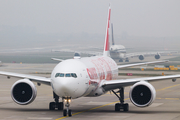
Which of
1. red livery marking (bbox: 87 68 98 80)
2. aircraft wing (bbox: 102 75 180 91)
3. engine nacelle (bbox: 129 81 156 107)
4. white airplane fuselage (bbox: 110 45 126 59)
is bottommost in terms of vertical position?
engine nacelle (bbox: 129 81 156 107)

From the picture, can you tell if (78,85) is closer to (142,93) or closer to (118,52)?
(142,93)

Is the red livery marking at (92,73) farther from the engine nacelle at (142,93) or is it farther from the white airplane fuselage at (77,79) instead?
the engine nacelle at (142,93)

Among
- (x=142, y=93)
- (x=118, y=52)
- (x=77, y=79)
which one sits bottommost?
(x=142, y=93)

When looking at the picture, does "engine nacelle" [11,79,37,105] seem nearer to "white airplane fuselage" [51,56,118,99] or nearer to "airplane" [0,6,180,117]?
"airplane" [0,6,180,117]

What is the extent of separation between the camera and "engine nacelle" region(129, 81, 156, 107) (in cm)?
2297

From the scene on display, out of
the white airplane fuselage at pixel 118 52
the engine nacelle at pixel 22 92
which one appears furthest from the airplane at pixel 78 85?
the white airplane fuselage at pixel 118 52

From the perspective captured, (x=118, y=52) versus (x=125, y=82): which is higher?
(x=118, y=52)

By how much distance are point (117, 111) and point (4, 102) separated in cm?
1067

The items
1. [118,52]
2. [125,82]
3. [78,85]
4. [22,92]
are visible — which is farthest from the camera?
[118,52]

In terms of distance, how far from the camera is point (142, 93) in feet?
76.3

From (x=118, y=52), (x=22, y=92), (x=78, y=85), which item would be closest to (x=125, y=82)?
(x=78, y=85)

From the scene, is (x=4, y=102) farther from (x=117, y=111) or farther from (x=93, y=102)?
(x=117, y=111)

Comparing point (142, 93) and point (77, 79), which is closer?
point (77, 79)

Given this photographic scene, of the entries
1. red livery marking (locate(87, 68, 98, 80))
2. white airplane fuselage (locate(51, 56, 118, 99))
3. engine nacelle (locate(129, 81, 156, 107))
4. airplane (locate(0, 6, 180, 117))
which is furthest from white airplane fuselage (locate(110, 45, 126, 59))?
engine nacelle (locate(129, 81, 156, 107))
